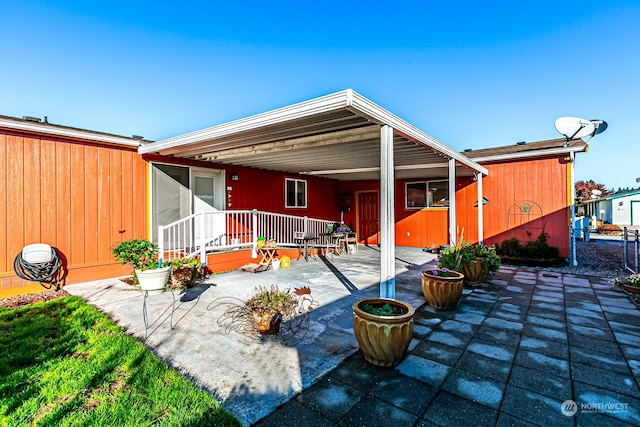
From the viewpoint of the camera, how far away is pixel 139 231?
20.2 ft

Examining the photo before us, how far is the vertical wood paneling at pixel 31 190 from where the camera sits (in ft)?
15.8

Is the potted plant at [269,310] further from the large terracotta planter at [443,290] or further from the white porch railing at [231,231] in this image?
the white porch railing at [231,231]

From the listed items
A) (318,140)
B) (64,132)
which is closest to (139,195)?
(64,132)

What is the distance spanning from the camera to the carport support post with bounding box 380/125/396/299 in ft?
12.8

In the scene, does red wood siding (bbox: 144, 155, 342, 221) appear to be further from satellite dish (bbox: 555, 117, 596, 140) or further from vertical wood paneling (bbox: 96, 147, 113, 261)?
satellite dish (bbox: 555, 117, 596, 140)

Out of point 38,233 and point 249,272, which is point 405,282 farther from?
point 38,233

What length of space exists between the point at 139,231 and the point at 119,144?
1.82 meters

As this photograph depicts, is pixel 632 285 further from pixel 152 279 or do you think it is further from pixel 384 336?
pixel 152 279

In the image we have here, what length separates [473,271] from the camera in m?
5.30

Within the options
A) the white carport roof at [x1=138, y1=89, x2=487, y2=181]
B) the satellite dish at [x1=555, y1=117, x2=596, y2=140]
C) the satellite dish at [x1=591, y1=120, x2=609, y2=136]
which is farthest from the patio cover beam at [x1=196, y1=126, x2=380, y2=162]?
the satellite dish at [x1=591, y1=120, x2=609, y2=136]

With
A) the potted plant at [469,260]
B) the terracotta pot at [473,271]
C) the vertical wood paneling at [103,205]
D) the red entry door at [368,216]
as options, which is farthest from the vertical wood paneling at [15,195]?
the red entry door at [368,216]

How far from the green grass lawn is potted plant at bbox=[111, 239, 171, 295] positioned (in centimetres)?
61

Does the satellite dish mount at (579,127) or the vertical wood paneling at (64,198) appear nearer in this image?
the vertical wood paneling at (64,198)

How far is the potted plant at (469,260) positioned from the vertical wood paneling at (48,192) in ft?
22.3
